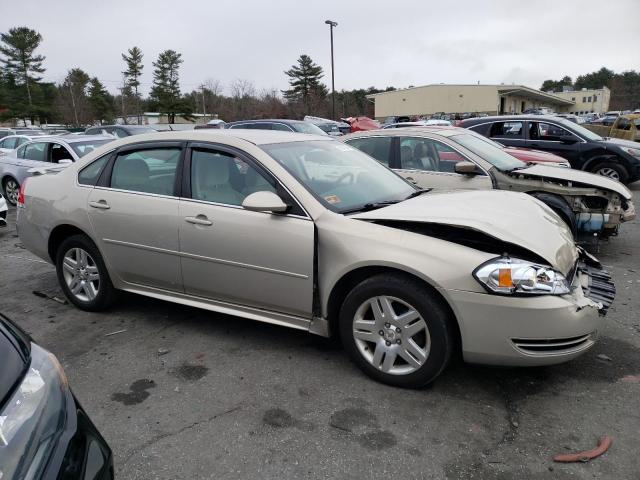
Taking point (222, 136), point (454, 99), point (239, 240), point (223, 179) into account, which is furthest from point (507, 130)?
point (454, 99)

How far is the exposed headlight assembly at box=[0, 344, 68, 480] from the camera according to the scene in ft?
4.74

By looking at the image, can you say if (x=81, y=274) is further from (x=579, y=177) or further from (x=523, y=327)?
(x=579, y=177)

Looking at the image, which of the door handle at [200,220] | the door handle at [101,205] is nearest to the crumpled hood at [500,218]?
the door handle at [200,220]

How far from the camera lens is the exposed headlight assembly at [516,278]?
2.88 meters

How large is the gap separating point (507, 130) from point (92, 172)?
926 cm

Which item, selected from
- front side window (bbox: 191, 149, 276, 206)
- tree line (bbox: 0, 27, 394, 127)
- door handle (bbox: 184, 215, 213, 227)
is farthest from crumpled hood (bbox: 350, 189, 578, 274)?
tree line (bbox: 0, 27, 394, 127)

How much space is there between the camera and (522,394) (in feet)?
10.5

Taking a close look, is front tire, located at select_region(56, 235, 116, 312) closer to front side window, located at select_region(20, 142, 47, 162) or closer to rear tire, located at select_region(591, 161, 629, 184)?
front side window, located at select_region(20, 142, 47, 162)

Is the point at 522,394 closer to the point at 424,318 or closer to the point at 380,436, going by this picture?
the point at 424,318

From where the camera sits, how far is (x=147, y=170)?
4.23 metres

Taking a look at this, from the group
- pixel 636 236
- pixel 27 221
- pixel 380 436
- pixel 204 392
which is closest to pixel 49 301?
pixel 27 221

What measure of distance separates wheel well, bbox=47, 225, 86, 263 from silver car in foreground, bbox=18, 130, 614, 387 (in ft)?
0.05

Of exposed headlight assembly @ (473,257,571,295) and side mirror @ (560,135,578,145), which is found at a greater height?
side mirror @ (560,135,578,145)

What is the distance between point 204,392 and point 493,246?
204 cm
